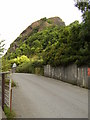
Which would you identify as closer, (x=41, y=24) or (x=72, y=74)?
(x=72, y=74)

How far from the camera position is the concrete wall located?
20250 mm

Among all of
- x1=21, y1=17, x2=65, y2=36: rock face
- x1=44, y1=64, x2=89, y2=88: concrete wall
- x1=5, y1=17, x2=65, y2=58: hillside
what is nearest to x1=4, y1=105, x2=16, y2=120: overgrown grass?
x1=44, y1=64, x2=89, y2=88: concrete wall

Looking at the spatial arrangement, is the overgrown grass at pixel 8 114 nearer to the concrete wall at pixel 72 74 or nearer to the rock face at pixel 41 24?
the concrete wall at pixel 72 74

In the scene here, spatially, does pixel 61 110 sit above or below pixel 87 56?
below

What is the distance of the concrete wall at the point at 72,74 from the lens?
2025 centimetres

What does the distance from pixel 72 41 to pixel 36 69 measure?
19.7 m

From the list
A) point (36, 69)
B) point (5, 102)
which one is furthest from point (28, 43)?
point (5, 102)

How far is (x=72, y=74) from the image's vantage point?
23406mm

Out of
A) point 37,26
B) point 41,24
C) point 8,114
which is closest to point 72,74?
point 8,114

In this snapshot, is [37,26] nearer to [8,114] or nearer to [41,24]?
[41,24]

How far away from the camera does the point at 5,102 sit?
1028 centimetres

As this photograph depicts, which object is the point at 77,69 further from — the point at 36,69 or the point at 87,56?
the point at 36,69

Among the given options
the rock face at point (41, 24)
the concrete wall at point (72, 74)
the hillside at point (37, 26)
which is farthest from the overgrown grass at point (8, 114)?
the rock face at point (41, 24)

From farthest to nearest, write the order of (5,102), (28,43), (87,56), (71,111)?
(28,43)
(87,56)
(5,102)
(71,111)
